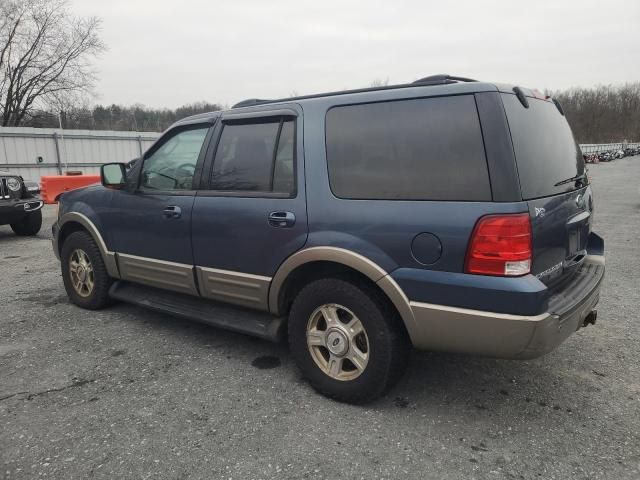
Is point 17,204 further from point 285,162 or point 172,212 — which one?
point 285,162

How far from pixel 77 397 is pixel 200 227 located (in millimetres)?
1335

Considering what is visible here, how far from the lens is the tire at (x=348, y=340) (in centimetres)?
267

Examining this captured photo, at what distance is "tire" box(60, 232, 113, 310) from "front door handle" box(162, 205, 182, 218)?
1.11 meters

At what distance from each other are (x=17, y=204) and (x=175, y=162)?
5720mm

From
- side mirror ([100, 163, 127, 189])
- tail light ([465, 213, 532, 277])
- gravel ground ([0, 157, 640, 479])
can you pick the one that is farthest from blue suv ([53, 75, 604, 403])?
side mirror ([100, 163, 127, 189])

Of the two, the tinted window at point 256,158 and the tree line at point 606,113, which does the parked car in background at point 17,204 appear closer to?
the tinted window at point 256,158

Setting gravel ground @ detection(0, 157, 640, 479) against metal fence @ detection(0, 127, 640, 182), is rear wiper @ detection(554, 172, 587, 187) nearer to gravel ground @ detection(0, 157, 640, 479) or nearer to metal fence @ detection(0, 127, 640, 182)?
gravel ground @ detection(0, 157, 640, 479)

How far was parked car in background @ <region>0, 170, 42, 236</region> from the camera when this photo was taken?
7906mm

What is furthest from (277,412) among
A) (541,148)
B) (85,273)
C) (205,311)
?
(85,273)

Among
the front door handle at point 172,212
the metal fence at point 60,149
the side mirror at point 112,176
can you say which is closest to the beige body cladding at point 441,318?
the front door handle at point 172,212

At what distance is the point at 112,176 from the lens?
407 cm

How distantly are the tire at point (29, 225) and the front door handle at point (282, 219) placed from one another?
286 inches

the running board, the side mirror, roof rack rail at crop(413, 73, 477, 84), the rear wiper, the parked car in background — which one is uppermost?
roof rack rail at crop(413, 73, 477, 84)

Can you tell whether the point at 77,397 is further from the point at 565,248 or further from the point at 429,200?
the point at 565,248
